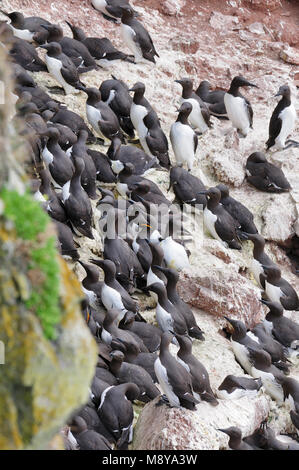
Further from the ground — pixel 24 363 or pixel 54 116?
pixel 24 363

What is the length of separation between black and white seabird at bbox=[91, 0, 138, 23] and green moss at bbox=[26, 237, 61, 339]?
1194cm

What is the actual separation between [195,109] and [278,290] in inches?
138

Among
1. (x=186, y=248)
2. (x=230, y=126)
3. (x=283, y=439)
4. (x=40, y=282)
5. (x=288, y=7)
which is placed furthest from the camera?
(x=288, y=7)

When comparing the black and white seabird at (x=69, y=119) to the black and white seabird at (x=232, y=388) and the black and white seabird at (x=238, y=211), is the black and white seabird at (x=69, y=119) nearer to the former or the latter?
the black and white seabird at (x=238, y=211)

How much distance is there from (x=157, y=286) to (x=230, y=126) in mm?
5368

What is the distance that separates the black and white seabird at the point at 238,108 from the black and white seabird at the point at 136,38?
143 centimetres

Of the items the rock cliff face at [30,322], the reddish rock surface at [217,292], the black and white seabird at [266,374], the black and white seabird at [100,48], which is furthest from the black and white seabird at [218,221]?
the rock cliff face at [30,322]

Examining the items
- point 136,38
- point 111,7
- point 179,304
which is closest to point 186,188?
point 179,304

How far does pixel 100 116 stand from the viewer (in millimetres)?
13984

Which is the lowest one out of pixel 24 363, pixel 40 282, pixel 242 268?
pixel 242 268

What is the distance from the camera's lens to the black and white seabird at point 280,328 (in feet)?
40.2

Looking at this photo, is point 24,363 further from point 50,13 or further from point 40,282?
point 50,13

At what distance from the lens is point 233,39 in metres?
18.0

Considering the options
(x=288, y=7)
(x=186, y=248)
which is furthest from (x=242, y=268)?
(x=288, y=7)
